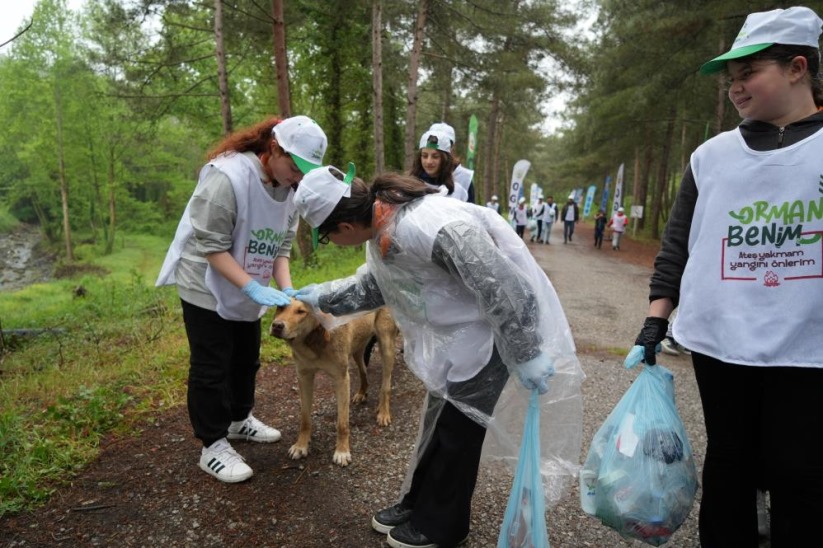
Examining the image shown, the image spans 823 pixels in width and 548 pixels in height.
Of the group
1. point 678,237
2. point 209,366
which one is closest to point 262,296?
point 209,366

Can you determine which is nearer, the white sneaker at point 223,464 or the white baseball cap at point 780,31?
the white baseball cap at point 780,31

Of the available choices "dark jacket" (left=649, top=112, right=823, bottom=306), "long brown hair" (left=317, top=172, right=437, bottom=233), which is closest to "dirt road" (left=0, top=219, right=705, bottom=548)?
"dark jacket" (left=649, top=112, right=823, bottom=306)

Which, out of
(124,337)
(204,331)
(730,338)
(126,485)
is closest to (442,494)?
(730,338)

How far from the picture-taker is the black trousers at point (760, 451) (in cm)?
172

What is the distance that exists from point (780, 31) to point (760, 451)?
61.4 inches

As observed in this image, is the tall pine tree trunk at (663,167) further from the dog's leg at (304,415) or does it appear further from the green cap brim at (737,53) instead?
the dog's leg at (304,415)

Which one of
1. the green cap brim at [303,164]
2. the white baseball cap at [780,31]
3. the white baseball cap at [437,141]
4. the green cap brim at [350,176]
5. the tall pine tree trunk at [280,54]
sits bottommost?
the green cap brim at [350,176]

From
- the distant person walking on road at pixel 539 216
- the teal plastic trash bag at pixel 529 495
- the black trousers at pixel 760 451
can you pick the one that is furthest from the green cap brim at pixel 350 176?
the distant person walking on road at pixel 539 216

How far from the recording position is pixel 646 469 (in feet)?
6.71

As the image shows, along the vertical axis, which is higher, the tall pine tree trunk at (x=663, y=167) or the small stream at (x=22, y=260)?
the tall pine tree trunk at (x=663, y=167)

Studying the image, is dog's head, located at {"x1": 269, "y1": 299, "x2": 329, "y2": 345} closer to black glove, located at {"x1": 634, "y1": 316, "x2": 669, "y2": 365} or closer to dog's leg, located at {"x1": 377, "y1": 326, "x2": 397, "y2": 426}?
dog's leg, located at {"x1": 377, "y1": 326, "x2": 397, "y2": 426}

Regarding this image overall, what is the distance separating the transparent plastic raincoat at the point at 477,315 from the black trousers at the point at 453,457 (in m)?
0.02

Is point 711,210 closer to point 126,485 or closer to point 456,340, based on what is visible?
point 456,340

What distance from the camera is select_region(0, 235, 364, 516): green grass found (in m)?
3.26
